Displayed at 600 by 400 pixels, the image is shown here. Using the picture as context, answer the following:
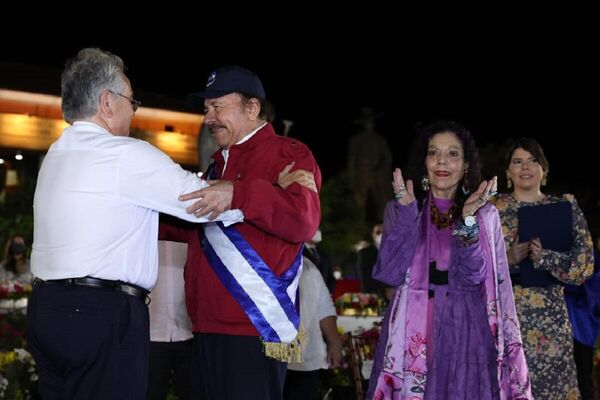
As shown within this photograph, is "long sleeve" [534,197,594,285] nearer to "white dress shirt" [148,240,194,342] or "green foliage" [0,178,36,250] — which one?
"white dress shirt" [148,240,194,342]

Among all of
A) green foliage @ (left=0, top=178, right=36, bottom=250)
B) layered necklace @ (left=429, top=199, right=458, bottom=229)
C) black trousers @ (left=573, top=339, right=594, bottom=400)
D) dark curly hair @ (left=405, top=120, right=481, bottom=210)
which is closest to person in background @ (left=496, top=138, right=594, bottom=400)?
black trousers @ (left=573, top=339, right=594, bottom=400)

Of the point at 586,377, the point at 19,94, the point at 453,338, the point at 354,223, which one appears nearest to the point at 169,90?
the point at 19,94

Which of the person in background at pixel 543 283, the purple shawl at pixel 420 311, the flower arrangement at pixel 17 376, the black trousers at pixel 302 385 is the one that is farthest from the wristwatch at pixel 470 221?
the flower arrangement at pixel 17 376

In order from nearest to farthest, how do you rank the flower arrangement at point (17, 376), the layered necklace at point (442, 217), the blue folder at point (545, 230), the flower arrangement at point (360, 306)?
the layered necklace at point (442, 217)
the blue folder at point (545, 230)
the flower arrangement at point (17, 376)
the flower arrangement at point (360, 306)

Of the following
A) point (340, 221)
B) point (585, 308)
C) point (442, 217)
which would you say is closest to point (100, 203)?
point (442, 217)

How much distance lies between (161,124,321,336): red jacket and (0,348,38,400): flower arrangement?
7.72 feet

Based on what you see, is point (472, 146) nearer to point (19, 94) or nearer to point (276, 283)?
point (276, 283)

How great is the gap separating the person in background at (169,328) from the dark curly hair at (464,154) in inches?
56.3

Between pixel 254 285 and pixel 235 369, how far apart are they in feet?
1.06

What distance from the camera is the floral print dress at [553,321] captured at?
5613 mm

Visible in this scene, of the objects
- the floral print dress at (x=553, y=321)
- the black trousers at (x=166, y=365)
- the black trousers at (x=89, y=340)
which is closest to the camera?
the black trousers at (x=89, y=340)

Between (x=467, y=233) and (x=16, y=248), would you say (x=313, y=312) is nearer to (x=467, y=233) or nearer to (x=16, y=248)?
(x=467, y=233)

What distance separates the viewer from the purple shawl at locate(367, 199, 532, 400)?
4281 millimetres

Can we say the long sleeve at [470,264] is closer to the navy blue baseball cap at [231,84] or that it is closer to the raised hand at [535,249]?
the navy blue baseball cap at [231,84]
